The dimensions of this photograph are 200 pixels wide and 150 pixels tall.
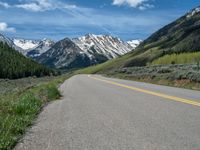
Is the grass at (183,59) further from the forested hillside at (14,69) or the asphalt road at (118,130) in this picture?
the asphalt road at (118,130)

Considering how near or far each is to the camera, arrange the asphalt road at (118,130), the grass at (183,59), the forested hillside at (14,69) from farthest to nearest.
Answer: the forested hillside at (14,69) < the grass at (183,59) < the asphalt road at (118,130)

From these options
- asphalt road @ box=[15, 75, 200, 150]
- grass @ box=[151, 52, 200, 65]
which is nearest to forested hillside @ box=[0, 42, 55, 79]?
grass @ box=[151, 52, 200, 65]

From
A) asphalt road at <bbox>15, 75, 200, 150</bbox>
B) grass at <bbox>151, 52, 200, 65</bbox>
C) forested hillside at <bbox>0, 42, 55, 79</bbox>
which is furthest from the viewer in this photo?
forested hillside at <bbox>0, 42, 55, 79</bbox>

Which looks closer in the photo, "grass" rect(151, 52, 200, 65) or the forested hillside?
"grass" rect(151, 52, 200, 65)

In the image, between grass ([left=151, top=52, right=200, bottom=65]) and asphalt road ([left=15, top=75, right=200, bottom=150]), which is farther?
grass ([left=151, top=52, right=200, bottom=65])

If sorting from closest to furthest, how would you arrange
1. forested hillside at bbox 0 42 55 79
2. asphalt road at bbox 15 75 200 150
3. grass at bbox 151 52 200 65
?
asphalt road at bbox 15 75 200 150, grass at bbox 151 52 200 65, forested hillside at bbox 0 42 55 79

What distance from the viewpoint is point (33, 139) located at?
7.88m

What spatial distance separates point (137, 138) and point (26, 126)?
3.27 metres

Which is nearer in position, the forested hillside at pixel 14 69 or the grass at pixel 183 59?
the grass at pixel 183 59

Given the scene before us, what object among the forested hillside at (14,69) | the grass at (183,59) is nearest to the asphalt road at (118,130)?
the grass at (183,59)

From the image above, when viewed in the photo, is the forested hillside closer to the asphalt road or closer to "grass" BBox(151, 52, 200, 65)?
"grass" BBox(151, 52, 200, 65)

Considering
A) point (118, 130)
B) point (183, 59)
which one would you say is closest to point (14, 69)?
point (183, 59)

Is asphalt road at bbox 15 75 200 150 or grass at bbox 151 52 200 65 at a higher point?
asphalt road at bbox 15 75 200 150

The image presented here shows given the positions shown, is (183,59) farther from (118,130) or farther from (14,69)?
(118,130)
